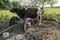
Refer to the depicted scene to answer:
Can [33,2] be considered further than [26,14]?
Yes

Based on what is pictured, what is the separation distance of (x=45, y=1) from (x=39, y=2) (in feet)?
1.03

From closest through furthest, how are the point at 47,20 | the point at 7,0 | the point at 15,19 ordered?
the point at 15,19 → the point at 47,20 → the point at 7,0

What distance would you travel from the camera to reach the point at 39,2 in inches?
436

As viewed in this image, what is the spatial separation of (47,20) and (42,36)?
4403 millimetres

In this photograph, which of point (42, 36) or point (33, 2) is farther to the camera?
point (33, 2)

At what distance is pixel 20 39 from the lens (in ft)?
19.7

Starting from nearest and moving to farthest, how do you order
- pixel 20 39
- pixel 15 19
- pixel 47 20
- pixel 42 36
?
pixel 20 39 < pixel 42 36 < pixel 15 19 < pixel 47 20

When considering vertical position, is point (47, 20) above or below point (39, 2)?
below

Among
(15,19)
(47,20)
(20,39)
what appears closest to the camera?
(20,39)

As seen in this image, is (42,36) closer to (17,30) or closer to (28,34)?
(28,34)

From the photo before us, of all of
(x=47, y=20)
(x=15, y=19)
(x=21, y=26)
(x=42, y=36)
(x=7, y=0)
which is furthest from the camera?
(x=7, y=0)

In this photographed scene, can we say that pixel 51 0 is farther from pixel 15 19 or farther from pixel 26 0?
pixel 15 19

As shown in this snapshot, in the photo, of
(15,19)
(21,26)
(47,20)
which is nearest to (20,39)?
(21,26)

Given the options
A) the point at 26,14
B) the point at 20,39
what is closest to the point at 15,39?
the point at 20,39
